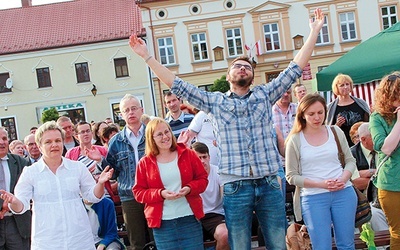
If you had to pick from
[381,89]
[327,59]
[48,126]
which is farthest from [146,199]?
[327,59]

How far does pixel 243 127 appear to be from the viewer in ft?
11.1

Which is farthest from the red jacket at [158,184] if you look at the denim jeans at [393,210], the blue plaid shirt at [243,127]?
the denim jeans at [393,210]

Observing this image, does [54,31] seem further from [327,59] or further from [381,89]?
[381,89]

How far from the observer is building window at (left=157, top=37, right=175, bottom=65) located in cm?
2706

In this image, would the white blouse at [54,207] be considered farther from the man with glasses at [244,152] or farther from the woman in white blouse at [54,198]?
the man with glasses at [244,152]

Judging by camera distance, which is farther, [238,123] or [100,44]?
[100,44]

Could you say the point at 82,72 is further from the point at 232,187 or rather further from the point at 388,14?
the point at 232,187

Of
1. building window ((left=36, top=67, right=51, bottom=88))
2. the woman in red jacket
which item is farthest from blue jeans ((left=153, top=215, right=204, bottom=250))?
building window ((left=36, top=67, right=51, bottom=88))

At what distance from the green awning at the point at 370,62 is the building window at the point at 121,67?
65.8ft

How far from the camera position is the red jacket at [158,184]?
3725mm

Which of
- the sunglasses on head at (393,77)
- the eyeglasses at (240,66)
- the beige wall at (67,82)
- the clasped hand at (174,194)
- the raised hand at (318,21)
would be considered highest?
the beige wall at (67,82)

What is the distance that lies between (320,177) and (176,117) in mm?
2315

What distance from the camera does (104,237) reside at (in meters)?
4.49

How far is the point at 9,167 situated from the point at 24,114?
2486cm
